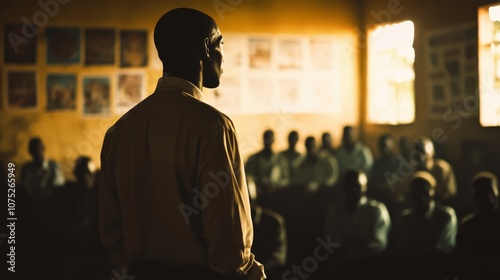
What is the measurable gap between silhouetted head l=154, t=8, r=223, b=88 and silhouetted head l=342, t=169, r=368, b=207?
2.84 metres

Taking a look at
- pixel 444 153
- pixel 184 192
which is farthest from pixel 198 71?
pixel 444 153

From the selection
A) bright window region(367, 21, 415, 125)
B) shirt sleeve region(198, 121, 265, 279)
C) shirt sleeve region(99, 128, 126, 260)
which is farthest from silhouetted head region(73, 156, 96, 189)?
bright window region(367, 21, 415, 125)

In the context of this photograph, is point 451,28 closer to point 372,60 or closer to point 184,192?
point 372,60

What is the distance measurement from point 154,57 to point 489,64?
152 inches

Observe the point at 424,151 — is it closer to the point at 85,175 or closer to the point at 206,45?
the point at 85,175

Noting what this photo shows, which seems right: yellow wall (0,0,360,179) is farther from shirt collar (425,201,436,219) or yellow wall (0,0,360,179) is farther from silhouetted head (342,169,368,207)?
shirt collar (425,201,436,219)

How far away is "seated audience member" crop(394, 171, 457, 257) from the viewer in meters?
4.09

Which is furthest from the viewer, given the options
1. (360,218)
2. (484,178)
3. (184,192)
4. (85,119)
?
(85,119)

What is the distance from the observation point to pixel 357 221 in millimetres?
4270

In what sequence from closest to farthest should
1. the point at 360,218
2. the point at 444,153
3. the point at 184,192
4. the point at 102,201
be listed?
1. the point at 184,192
2. the point at 102,201
3. the point at 360,218
4. the point at 444,153

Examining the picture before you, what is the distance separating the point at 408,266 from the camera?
9.00 feet

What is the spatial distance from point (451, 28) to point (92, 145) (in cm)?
434

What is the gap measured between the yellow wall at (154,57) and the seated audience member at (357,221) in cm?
397

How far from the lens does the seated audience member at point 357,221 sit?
4.19 metres
